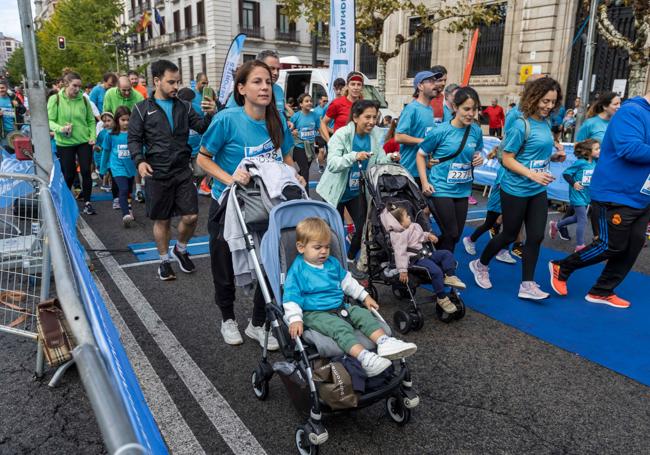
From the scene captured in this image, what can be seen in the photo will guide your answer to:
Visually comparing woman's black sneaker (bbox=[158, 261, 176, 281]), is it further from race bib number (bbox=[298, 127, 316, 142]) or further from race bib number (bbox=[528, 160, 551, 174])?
race bib number (bbox=[298, 127, 316, 142])

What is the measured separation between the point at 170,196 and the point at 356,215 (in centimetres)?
201

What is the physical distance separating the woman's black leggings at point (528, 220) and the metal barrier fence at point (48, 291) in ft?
12.7

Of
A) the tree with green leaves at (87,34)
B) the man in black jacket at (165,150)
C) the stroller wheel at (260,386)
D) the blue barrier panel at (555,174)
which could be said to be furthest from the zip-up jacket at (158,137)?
the tree with green leaves at (87,34)

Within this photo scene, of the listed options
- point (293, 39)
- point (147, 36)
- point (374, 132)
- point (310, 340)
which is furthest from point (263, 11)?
point (310, 340)

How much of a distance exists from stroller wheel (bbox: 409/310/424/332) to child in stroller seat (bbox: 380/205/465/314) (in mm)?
264

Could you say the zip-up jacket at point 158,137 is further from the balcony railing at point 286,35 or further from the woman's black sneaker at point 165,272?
the balcony railing at point 286,35

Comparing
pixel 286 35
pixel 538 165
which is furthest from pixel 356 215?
pixel 286 35

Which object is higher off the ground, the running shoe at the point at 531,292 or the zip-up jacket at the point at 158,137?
the zip-up jacket at the point at 158,137

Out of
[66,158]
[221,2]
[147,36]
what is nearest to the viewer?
[66,158]

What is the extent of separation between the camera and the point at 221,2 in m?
40.2

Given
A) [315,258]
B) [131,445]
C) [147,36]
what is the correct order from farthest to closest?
[147,36], [315,258], [131,445]

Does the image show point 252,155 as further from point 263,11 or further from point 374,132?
point 263,11

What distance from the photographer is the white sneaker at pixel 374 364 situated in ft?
8.50

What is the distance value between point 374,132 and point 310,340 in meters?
2.93
